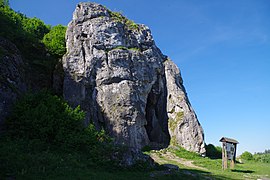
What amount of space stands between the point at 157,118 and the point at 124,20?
13172 millimetres

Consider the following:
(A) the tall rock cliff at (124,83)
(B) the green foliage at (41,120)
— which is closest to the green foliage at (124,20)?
(A) the tall rock cliff at (124,83)

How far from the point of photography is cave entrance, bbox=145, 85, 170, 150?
101 ft

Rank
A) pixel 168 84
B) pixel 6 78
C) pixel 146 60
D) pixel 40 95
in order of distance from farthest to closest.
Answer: pixel 168 84, pixel 146 60, pixel 40 95, pixel 6 78

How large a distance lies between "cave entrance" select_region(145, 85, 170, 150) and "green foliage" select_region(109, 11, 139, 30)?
7.97 meters

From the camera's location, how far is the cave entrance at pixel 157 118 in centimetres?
3070

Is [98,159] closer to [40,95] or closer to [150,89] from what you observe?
[40,95]

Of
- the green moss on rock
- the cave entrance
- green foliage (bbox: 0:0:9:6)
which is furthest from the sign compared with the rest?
green foliage (bbox: 0:0:9:6)

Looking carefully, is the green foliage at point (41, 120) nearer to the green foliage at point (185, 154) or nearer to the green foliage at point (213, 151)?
the green foliage at point (185, 154)

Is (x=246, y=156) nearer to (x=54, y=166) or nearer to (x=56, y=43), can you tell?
(x=56, y=43)

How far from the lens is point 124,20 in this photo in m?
31.8

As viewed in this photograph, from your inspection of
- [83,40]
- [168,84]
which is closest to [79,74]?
[83,40]

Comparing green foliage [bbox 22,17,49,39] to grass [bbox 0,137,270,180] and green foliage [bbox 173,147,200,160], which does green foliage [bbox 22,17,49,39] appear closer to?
green foliage [bbox 173,147,200,160]

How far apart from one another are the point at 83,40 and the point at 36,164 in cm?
1868

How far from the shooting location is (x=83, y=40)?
27.2 m
